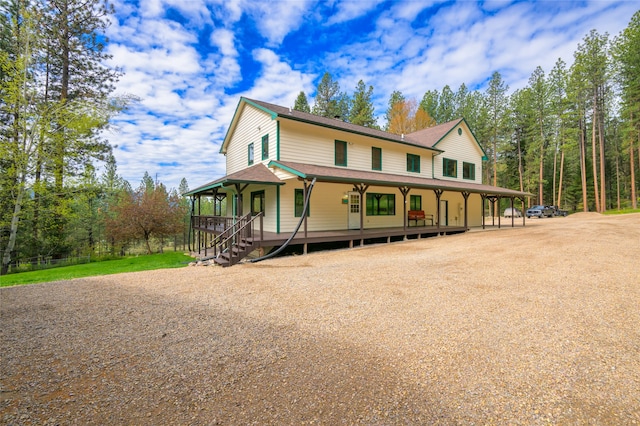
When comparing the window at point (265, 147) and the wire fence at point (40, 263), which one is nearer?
the window at point (265, 147)

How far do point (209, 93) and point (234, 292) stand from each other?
1706 cm

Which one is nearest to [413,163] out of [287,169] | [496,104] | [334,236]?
[334,236]

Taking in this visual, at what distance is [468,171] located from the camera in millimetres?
20984

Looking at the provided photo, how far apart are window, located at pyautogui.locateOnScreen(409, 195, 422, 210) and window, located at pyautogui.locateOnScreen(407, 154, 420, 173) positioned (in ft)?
5.62

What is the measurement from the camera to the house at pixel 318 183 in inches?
440

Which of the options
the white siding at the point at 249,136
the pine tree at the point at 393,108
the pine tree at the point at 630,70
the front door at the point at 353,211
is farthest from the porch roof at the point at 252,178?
the pine tree at the point at 630,70

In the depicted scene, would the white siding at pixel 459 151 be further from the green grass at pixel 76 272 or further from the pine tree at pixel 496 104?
the green grass at pixel 76 272

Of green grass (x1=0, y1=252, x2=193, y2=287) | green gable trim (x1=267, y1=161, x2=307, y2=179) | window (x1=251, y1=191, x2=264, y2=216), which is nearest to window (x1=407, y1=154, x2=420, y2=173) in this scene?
green gable trim (x1=267, y1=161, x2=307, y2=179)

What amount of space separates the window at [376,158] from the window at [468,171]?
349 inches

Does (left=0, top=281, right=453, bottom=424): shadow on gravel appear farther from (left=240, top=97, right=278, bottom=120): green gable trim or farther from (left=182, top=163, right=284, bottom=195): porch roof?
(left=240, top=97, right=278, bottom=120): green gable trim

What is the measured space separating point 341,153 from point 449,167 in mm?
9833

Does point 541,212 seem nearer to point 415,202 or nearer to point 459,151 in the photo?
point 459,151

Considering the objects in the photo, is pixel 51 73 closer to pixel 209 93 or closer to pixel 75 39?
pixel 75 39

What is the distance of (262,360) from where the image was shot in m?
3.13
